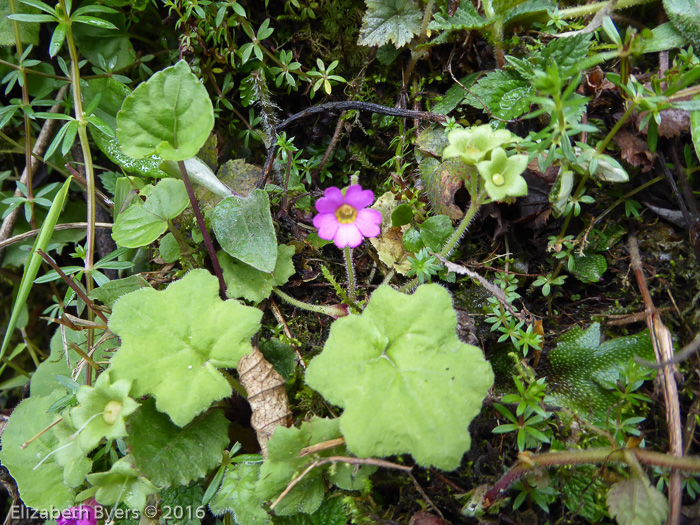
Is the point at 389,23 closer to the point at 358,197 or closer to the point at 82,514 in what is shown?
the point at 358,197

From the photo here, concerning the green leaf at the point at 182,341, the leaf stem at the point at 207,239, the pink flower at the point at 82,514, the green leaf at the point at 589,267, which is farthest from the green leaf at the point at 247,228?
the green leaf at the point at 589,267

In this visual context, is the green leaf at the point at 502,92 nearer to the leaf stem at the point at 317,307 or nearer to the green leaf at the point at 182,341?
the leaf stem at the point at 317,307

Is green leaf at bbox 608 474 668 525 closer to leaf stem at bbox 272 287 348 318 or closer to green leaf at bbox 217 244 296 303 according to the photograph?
leaf stem at bbox 272 287 348 318

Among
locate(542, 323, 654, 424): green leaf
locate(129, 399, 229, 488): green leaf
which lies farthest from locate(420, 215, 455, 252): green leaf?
locate(129, 399, 229, 488): green leaf

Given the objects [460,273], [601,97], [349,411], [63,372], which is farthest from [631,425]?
[63,372]

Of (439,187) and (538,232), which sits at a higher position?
(439,187)

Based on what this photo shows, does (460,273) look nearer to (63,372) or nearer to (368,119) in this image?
(368,119)

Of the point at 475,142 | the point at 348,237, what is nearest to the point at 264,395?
the point at 348,237
